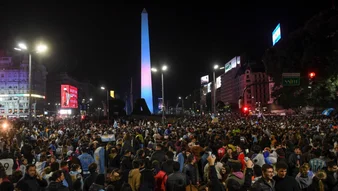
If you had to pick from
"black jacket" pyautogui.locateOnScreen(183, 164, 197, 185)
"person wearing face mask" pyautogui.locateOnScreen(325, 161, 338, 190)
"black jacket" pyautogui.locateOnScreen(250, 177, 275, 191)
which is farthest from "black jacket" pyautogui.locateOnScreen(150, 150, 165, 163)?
"person wearing face mask" pyautogui.locateOnScreen(325, 161, 338, 190)

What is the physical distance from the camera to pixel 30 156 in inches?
→ 425

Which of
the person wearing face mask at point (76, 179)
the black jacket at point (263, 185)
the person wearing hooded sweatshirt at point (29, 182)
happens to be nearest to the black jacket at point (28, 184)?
the person wearing hooded sweatshirt at point (29, 182)

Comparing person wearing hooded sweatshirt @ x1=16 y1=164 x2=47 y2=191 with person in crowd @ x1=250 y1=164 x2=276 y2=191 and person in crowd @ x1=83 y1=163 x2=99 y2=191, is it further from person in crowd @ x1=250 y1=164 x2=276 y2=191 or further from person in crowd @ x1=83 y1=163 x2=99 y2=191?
person in crowd @ x1=250 y1=164 x2=276 y2=191

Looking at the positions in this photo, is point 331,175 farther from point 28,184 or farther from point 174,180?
point 28,184

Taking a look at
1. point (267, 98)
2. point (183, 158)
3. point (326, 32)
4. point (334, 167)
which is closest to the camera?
point (334, 167)

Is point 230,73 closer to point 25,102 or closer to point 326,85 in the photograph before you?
point 25,102

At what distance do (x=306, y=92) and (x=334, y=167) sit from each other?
3545 centimetres

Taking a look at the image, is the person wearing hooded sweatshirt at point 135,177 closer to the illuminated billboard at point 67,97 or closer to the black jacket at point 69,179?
the black jacket at point 69,179

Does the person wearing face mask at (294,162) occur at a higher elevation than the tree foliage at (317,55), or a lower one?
lower

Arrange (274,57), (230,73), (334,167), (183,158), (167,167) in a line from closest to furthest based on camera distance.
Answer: (334,167) < (167,167) < (183,158) < (274,57) < (230,73)

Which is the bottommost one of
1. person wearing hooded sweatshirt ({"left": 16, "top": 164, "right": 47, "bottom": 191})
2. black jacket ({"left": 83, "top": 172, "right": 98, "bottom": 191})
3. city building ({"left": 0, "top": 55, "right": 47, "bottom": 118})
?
black jacket ({"left": 83, "top": 172, "right": 98, "bottom": 191})

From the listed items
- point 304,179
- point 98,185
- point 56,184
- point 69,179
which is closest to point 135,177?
point 98,185

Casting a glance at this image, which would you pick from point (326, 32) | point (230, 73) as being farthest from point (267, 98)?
point (326, 32)

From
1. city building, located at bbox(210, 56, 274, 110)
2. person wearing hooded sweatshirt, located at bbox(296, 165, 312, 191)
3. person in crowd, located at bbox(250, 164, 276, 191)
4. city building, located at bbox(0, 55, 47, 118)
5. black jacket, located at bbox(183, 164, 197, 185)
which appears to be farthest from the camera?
city building, located at bbox(210, 56, 274, 110)
